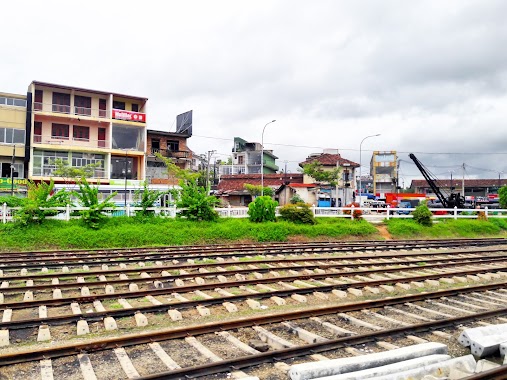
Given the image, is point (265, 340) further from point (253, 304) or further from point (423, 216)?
point (423, 216)

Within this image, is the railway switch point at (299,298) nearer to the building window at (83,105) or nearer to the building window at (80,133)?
the building window at (80,133)

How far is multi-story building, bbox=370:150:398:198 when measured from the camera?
79.6 m

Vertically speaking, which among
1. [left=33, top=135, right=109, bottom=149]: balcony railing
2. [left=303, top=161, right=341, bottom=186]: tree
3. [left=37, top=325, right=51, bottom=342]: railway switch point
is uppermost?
[left=33, top=135, right=109, bottom=149]: balcony railing

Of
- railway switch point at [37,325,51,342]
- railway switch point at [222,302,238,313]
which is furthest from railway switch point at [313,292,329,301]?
railway switch point at [37,325,51,342]

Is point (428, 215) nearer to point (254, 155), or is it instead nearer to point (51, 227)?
point (51, 227)

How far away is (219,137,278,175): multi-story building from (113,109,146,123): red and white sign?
28687 millimetres

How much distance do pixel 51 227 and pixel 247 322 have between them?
1511 centimetres

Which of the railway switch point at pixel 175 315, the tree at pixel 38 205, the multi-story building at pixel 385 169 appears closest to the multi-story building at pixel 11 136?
the tree at pixel 38 205

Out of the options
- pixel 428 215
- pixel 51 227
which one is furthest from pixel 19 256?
pixel 428 215

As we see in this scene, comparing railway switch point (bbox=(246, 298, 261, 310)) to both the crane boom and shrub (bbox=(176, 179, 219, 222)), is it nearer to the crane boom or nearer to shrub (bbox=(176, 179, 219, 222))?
shrub (bbox=(176, 179, 219, 222))

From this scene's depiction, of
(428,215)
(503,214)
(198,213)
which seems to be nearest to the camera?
(198,213)

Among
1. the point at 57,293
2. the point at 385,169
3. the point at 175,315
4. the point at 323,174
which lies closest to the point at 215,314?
the point at 175,315

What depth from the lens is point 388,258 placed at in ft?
51.5

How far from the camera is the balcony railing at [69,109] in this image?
38.3 m
